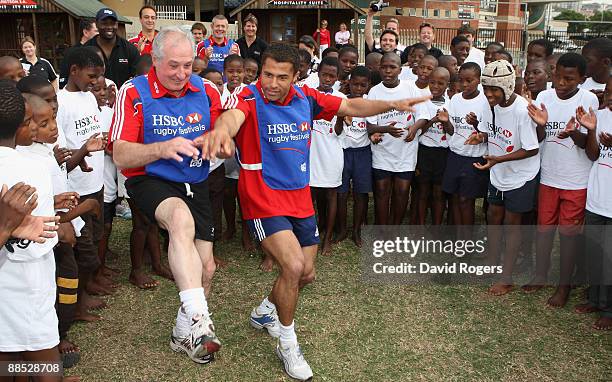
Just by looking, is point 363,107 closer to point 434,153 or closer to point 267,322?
point 267,322

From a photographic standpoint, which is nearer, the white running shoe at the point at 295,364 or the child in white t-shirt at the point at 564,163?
the white running shoe at the point at 295,364

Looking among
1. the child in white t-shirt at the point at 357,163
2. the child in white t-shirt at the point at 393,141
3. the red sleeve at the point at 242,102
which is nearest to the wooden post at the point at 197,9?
the child in white t-shirt at the point at 357,163

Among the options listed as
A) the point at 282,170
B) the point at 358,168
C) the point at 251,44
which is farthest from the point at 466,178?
the point at 251,44

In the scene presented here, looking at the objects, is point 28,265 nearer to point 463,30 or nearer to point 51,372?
point 51,372

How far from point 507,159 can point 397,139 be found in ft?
5.05

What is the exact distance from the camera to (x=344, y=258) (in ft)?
20.9

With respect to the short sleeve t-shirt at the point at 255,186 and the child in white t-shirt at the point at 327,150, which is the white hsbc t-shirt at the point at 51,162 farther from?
the child in white t-shirt at the point at 327,150

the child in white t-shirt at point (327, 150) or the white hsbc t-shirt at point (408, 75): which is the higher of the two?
the white hsbc t-shirt at point (408, 75)

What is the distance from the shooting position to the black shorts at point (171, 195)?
3.86 meters

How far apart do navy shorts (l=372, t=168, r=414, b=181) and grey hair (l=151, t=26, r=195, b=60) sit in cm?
326

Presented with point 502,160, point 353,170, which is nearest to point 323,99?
point 502,160

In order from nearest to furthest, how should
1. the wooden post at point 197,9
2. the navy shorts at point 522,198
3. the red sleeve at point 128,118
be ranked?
1. the red sleeve at point 128,118
2. the navy shorts at point 522,198
3. the wooden post at point 197,9

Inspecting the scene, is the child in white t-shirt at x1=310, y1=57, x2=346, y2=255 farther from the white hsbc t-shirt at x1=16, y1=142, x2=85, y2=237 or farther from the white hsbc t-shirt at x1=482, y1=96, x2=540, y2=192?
the white hsbc t-shirt at x1=16, y1=142, x2=85, y2=237

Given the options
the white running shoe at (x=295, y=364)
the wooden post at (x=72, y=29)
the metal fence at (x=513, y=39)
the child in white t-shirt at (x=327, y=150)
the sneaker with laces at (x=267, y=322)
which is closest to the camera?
the white running shoe at (x=295, y=364)
